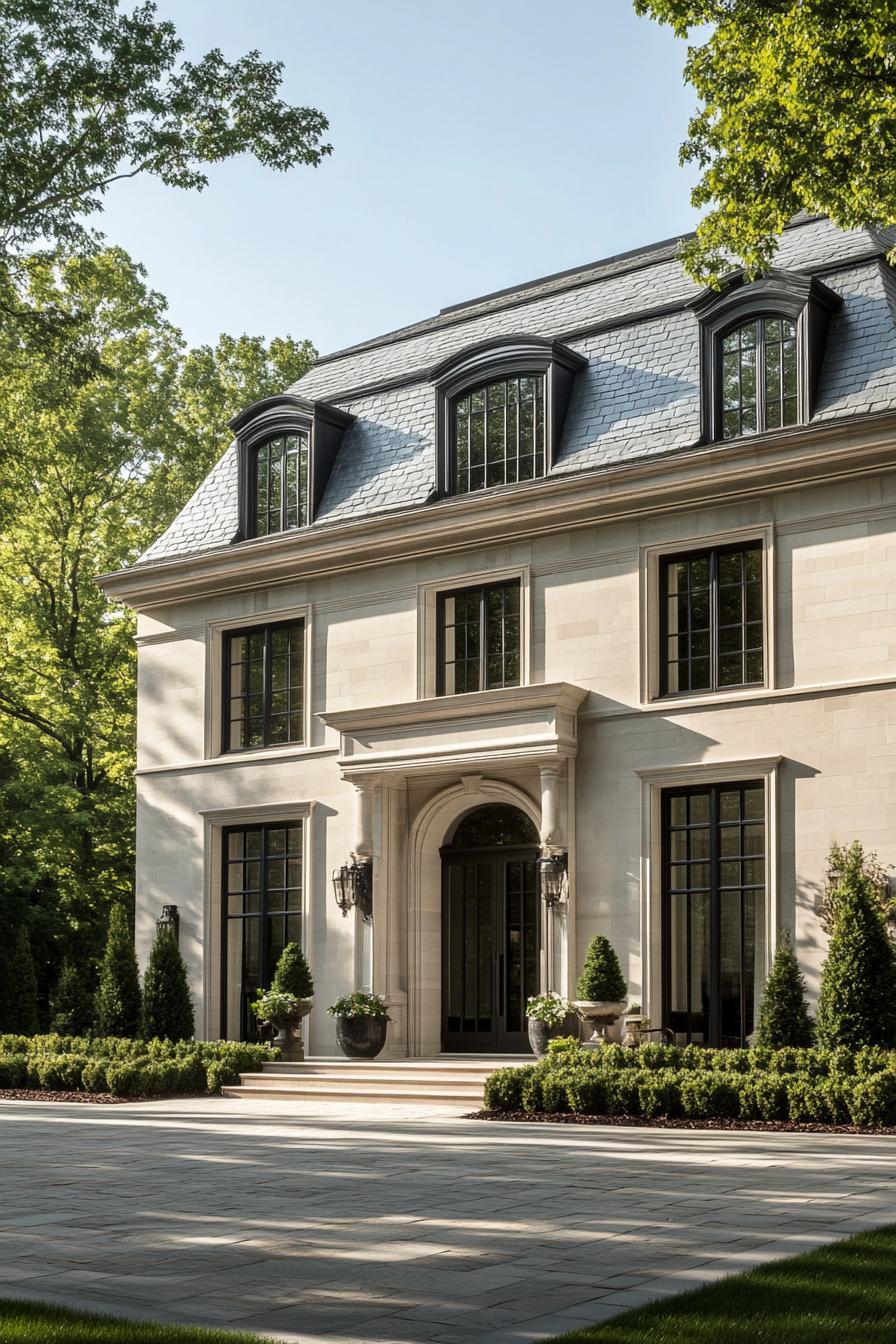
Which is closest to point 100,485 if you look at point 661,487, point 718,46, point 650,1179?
point 661,487

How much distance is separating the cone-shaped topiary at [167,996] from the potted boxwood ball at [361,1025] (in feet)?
10.3

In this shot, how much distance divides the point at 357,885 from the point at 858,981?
8.30m

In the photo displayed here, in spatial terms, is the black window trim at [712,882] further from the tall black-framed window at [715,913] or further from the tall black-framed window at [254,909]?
Answer: the tall black-framed window at [254,909]

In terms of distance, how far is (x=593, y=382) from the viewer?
23328 millimetres

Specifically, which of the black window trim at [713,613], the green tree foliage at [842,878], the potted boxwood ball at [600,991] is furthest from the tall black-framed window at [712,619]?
the potted boxwood ball at [600,991]

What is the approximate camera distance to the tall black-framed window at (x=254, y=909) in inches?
985

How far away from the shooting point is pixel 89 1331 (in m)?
6.02

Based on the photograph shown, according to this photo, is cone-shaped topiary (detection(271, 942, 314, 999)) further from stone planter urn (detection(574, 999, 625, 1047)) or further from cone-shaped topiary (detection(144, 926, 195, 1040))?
stone planter urn (detection(574, 999, 625, 1047))

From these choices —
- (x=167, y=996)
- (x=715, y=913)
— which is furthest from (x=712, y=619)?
(x=167, y=996)

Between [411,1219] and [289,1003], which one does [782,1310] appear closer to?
[411,1219]

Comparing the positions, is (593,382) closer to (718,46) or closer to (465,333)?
(465,333)

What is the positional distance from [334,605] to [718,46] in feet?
40.1

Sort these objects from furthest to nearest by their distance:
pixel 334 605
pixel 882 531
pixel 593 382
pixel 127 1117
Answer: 1. pixel 334 605
2. pixel 593 382
3. pixel 882 531
4. pixel 127 1117

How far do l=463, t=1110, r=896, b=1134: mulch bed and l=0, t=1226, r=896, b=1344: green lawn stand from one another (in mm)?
8385
